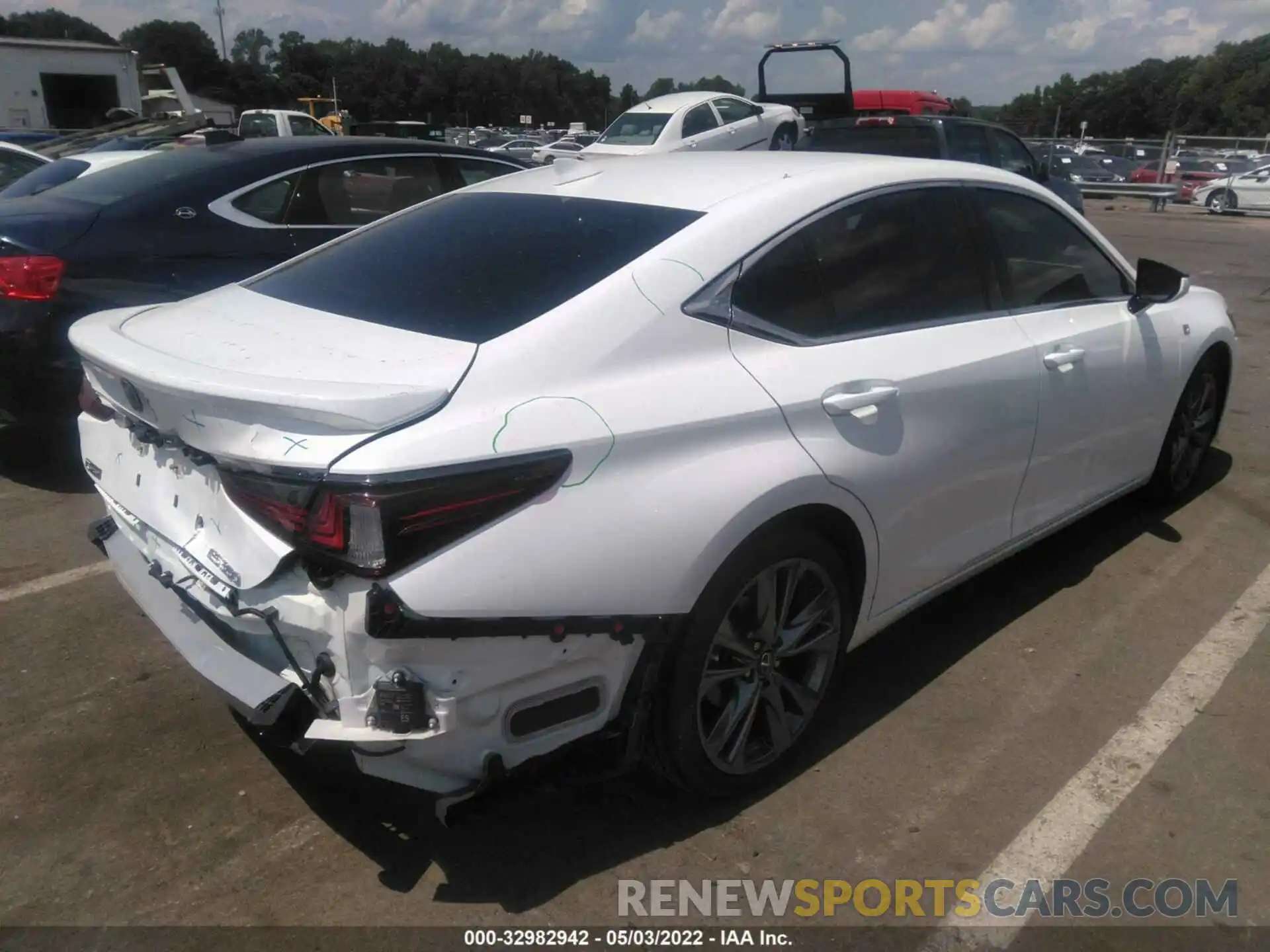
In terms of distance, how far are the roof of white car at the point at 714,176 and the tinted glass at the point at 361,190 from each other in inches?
90.9

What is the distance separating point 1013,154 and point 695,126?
7438mm

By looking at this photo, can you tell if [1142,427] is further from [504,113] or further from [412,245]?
[504,113]

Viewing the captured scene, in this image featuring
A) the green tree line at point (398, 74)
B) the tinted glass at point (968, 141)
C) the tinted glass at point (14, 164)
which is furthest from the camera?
the green tree line at point (398, 74)

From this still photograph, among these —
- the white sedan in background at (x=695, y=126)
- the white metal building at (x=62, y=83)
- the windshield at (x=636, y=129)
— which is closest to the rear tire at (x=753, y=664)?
the white sedan in background at (x=695, y=126)

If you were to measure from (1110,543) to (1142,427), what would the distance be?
23.9 inches

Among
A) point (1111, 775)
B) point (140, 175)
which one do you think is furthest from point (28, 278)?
point (1111, 775)

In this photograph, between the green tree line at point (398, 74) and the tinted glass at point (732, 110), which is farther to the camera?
the green tree line at point (398, 74)

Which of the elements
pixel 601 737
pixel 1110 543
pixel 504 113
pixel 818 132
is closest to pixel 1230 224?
pixel 818 132

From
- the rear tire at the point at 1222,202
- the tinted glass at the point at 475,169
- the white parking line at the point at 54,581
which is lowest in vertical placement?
the rear tire at the point at 1222,202

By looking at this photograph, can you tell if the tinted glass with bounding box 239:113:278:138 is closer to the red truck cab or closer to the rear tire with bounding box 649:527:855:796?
the red truck cab

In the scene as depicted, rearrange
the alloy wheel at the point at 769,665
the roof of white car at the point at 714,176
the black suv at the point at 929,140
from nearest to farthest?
the alloy wheel at the point at 769,665
the roof of white car at the point at 714,176
the black suv at the point at 929,140

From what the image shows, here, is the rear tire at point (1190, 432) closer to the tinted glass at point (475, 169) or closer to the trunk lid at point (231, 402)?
the trunk lid at point (231, 402)

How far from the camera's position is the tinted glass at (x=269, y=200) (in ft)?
17.8

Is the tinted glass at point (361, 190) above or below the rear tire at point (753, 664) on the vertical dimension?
above
